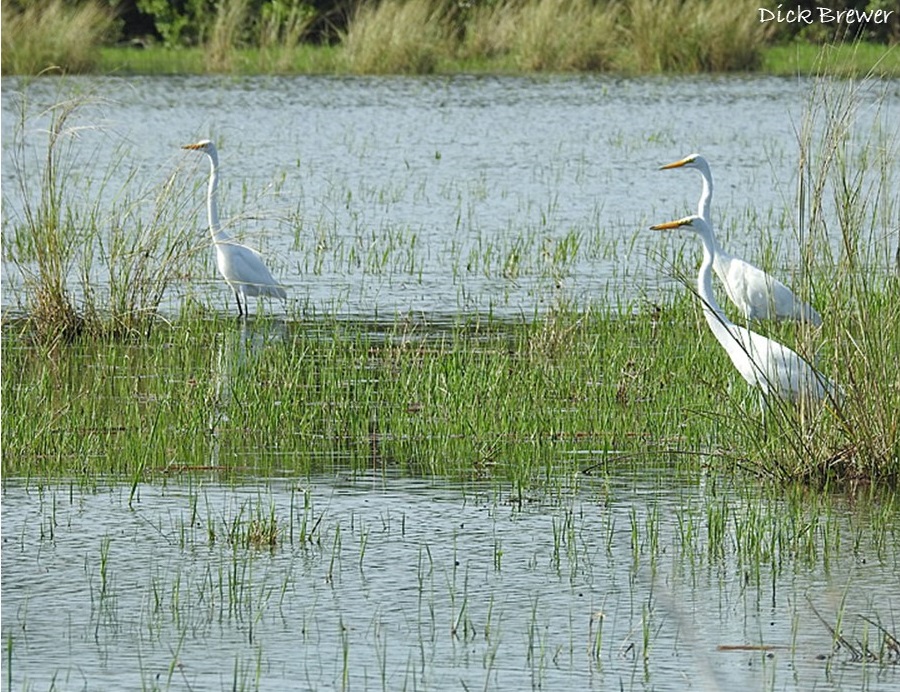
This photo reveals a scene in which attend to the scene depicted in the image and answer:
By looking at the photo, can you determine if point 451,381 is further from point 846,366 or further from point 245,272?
point 245,272

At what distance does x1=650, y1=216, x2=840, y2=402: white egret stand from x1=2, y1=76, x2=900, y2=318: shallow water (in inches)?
26.2

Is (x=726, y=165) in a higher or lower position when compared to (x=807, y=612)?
lower

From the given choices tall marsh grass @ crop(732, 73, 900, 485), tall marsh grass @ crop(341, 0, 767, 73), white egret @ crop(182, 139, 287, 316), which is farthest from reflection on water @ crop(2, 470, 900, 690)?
tall marsh grass @ crop(341, 0, 767, 73)

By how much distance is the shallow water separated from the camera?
12.0 m

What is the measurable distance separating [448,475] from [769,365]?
4.32ft

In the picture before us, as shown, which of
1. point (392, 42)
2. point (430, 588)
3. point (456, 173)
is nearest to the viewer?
point (430, 588)

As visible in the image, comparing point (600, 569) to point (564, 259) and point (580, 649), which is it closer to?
point (580, 649)

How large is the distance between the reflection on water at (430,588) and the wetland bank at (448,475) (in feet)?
0.05

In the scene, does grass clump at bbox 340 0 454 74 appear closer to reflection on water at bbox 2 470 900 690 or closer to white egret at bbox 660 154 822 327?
white egret at bbox 660 154 822 327

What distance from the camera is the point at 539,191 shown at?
1730 centimetres

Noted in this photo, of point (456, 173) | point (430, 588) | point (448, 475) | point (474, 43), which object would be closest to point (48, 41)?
point (474, 43)

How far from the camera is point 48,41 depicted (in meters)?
29.2

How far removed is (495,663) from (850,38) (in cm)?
3736

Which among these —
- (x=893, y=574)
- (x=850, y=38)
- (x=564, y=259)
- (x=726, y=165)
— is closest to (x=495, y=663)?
(x=893, y=574)
